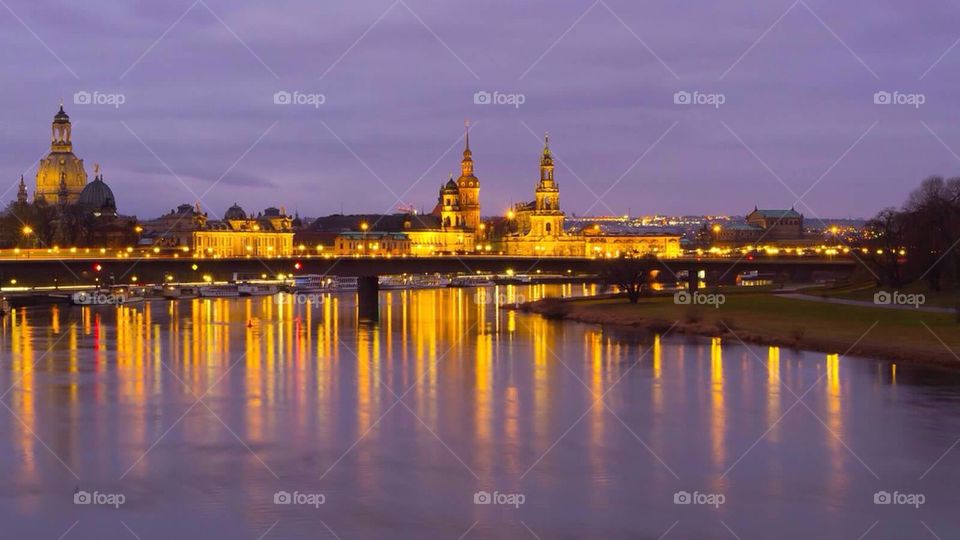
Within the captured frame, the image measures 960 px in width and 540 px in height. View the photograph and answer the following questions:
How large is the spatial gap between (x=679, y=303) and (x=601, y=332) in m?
16.5

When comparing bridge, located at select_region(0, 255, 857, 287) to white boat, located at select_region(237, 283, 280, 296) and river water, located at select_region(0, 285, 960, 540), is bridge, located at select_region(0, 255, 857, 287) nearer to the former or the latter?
river water, located at select_region(0, 285, 960, 540)

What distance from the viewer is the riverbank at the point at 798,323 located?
49438 millimetres

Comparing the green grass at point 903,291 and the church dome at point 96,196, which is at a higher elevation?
the church dome at point 96,196

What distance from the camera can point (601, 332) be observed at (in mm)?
64438

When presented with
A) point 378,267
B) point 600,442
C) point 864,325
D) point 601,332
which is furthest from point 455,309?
point 600,442

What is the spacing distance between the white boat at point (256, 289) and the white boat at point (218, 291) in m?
0.52

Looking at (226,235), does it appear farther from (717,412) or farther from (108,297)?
(717,412)

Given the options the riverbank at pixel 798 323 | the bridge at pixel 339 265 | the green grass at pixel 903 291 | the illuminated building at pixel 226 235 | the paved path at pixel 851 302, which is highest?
the illuminated building at pixel 226 235

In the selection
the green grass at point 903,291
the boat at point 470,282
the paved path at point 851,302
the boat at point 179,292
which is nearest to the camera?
the paved path at point 851,302

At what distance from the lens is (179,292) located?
105938mm

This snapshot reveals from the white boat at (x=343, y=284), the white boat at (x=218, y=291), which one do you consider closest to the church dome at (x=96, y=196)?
the white boat at (x=343, y=284)

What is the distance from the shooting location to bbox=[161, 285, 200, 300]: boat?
103562 mm

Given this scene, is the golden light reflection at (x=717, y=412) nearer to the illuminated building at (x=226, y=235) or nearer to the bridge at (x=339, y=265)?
the bridge at (x=339, y=265)

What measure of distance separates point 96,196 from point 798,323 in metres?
155
